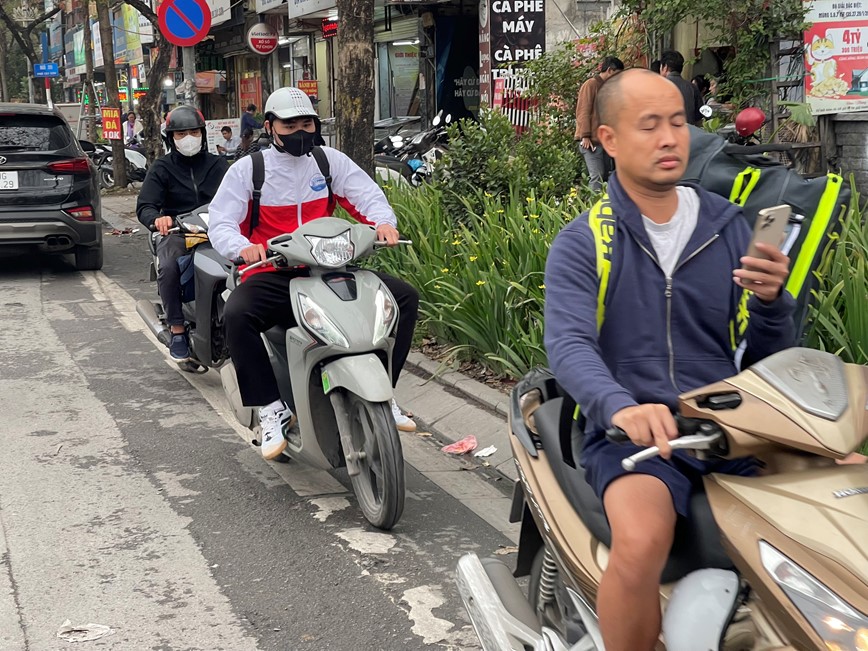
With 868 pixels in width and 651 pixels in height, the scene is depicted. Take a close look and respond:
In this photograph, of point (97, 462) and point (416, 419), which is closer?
point (97, 462)

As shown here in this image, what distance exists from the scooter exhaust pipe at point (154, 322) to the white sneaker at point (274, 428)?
7.69 feet

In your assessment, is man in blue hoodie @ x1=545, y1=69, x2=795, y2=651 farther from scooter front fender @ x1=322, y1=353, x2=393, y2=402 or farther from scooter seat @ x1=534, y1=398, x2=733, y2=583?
scooter front fender @ x1=322, y1=353, x2=393, y2=402

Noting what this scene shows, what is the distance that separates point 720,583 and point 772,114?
9220 mm

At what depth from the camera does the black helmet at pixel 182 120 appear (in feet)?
23.7

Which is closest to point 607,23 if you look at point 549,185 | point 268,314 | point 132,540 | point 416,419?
point 549,185

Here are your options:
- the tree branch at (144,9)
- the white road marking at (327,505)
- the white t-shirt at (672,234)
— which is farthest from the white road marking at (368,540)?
the tree branch at (144,9)

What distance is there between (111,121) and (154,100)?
2.38 meters


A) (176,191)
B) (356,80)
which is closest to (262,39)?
(356,80)

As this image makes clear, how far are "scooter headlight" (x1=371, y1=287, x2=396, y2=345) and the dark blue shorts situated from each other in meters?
2.10

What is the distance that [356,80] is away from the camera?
9.27 m

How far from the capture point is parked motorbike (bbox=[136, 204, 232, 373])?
20.5 feet

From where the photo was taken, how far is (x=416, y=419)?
20.9 feet

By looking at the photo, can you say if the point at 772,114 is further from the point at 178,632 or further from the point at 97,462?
the point at 178,632

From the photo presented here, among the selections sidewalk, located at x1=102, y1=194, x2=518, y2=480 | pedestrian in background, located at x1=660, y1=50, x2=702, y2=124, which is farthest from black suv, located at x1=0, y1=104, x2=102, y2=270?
pedestrian in background, located at x1=660, y1=50, x2=702, y2=124
